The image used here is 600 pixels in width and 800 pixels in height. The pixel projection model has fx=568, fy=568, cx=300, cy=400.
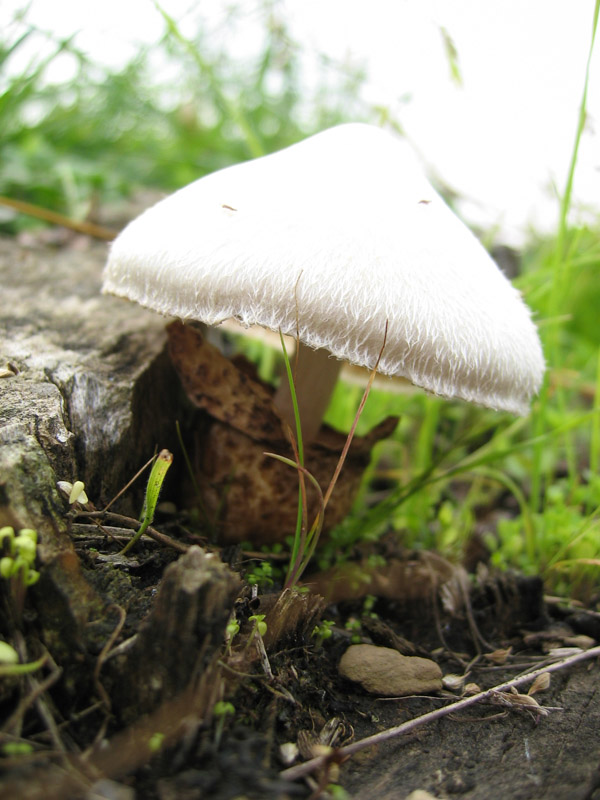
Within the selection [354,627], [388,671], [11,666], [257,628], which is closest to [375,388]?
[354,627]

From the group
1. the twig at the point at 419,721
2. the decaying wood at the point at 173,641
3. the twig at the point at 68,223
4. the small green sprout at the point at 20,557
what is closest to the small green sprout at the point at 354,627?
the twig at the point at 419,721

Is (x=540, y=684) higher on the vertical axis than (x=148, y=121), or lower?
lower

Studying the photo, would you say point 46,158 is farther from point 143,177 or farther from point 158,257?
point 158,257

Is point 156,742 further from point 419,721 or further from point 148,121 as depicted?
point 148,121

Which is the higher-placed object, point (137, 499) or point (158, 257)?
point (158, 257)

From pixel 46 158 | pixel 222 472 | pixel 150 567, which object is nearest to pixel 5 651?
pixel 150 567
